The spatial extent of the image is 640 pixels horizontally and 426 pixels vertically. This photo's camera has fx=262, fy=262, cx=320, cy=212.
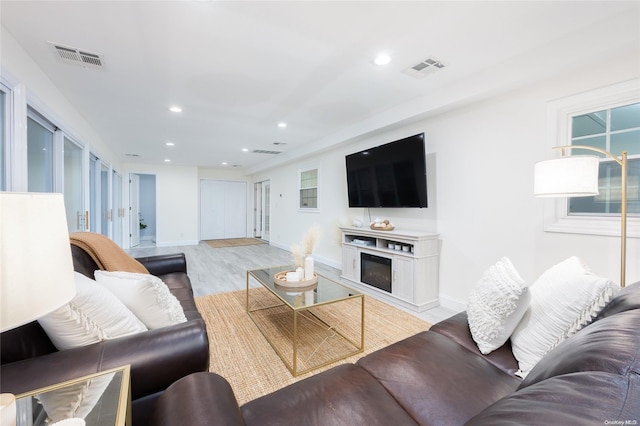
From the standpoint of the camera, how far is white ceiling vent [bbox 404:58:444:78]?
2311 mm

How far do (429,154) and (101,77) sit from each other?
3.63 metres

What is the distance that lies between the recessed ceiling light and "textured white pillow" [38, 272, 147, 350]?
2466mm

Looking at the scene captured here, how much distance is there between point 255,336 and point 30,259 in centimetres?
206

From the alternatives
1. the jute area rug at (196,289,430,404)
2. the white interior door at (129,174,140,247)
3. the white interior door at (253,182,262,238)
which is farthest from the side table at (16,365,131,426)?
the white interior door at (253,182,262,238)

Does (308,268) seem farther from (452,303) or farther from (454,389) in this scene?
(452,303)

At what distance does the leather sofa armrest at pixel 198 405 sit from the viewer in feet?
2.47

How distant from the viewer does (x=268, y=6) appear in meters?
1.66

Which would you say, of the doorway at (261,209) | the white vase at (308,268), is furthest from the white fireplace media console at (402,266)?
the doorway at (261,209)

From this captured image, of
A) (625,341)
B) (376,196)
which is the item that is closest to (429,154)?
(376,196)

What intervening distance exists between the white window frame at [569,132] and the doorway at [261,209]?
264 inches

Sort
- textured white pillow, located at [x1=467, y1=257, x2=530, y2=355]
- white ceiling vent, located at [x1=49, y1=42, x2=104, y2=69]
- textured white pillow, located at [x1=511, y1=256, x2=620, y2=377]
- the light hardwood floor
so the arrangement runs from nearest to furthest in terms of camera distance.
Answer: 1. textured white pillow, located at [x1=511, y1=256, x2=620, y2=377]
2. textured white pillow, located at [x1=467, y1=257, x2=530, y2=355]
3. white ceiling vent, located at [x1=49, y1=42, x2=104, y2=69]
4. the light hardwood floor

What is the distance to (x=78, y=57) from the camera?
219 centimetres

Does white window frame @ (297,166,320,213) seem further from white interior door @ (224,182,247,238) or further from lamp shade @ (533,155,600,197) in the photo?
lamp shade @ (533,155,600,197)

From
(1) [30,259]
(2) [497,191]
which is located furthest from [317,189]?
(1) [30,259]
